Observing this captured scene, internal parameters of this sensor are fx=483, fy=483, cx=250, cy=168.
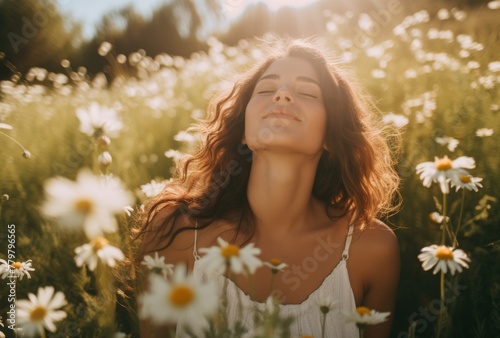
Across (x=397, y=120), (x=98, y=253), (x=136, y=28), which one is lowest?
(x=98, y=253)

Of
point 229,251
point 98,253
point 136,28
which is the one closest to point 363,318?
point 229,251

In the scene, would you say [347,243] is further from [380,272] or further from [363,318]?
[363,318]

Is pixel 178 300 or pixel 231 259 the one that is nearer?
pixel 178 300

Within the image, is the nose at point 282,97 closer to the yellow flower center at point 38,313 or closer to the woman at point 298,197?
the woman at point 298,197

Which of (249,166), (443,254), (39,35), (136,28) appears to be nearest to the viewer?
(443,254)

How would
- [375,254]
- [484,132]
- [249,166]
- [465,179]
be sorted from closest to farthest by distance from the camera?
Result: [465,179] → [375,254] → [249,166] → [484,132]

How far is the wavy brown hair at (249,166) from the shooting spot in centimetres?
207

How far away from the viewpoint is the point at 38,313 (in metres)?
1.07

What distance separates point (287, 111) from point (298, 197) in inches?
17.0

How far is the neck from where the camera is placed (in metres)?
1.93

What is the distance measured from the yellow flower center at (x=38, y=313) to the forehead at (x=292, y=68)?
1.28 meters

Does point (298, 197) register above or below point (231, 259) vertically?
above

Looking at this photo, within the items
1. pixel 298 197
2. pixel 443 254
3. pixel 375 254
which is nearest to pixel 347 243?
pixel 375 254

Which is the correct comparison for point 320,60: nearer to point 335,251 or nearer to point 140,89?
point 335,251
